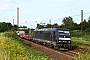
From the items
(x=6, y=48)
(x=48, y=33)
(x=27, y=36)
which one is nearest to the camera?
(x=6, y=48)

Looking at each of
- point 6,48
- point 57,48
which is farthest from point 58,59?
point 57,48

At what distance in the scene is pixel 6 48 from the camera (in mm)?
11727

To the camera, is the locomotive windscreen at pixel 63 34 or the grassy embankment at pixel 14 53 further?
the locomotive windscreen at pixel 63 34

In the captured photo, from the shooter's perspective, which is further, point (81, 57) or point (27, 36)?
point (27, 36)

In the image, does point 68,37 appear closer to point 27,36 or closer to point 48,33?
point 48,33

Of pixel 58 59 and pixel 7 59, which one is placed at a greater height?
pixel 7 59

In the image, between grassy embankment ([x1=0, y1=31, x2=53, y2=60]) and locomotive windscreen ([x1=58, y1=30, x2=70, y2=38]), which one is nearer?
grassy embankment ([x1=0, y1=31, x2=53, y2=60])

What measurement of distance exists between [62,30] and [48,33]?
12.2 feet

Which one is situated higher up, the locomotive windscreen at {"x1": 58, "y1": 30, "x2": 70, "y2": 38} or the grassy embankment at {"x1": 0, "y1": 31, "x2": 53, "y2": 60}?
the locomotive windscreen at {"x1": 58, "y1": 30, "x2": 70, "y2": 38}

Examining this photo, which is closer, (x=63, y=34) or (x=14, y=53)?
(x=14, y=53)

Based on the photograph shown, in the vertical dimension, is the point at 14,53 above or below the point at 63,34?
below

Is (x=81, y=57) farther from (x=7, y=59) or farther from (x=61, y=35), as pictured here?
(x=61, y=35)

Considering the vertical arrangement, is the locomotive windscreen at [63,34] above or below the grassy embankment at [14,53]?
above

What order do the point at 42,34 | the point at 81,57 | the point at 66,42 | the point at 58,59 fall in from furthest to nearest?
the point at 42,34, the point at 66,42, the point at 58,59, the point at 81,57
